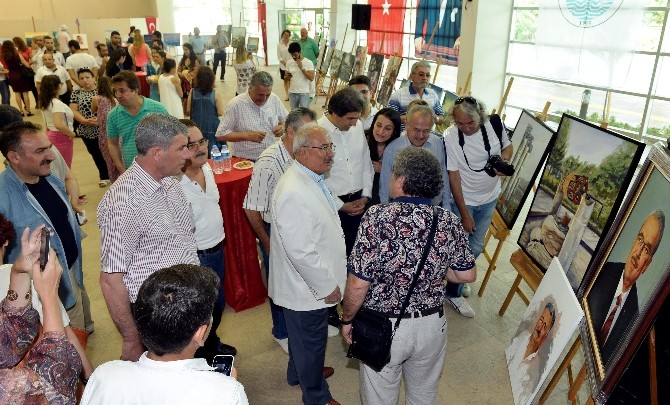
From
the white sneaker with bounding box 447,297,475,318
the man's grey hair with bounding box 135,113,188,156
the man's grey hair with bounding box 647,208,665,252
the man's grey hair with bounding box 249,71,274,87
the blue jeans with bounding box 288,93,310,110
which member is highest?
the man's grey hair with bounding box 249,71,274,87

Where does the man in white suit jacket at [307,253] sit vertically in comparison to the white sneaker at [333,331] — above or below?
above

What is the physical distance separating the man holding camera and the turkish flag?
747 centimetres

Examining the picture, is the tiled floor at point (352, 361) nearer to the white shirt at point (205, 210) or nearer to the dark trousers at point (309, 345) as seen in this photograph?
the dark trousers at point (309, 345)

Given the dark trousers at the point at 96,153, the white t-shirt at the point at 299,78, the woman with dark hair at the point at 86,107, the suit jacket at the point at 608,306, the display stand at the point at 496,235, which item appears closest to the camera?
the suit jacket at the point at 608,306

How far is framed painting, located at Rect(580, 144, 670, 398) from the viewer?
63.2 inches

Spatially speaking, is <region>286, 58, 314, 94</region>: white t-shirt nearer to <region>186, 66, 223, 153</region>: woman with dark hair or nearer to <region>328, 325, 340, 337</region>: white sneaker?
<region>186, 66, 223, 153</region>: woman with dark hair

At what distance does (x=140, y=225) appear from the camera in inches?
76.2

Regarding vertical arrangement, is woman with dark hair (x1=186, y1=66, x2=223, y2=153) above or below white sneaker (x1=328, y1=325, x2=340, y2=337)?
above

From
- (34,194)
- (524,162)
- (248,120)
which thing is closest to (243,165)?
(248,120)

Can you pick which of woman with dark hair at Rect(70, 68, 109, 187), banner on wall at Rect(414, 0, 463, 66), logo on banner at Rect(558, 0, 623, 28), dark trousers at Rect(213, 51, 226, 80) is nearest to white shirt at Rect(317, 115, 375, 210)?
woman with dark hair at Rect(70, 68, 109, 187)

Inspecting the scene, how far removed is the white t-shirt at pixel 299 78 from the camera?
876 cm

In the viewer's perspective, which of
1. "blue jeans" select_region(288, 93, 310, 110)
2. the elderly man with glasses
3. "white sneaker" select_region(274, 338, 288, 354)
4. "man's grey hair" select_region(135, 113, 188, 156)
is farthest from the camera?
"blue jeans" select_region(288, 93, 310, 110)

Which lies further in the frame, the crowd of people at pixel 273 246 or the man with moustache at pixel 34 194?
the man with moustache at pixel 34 194

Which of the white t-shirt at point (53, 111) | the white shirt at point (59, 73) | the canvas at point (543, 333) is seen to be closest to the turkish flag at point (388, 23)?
the white shirt at point (59, 73)
